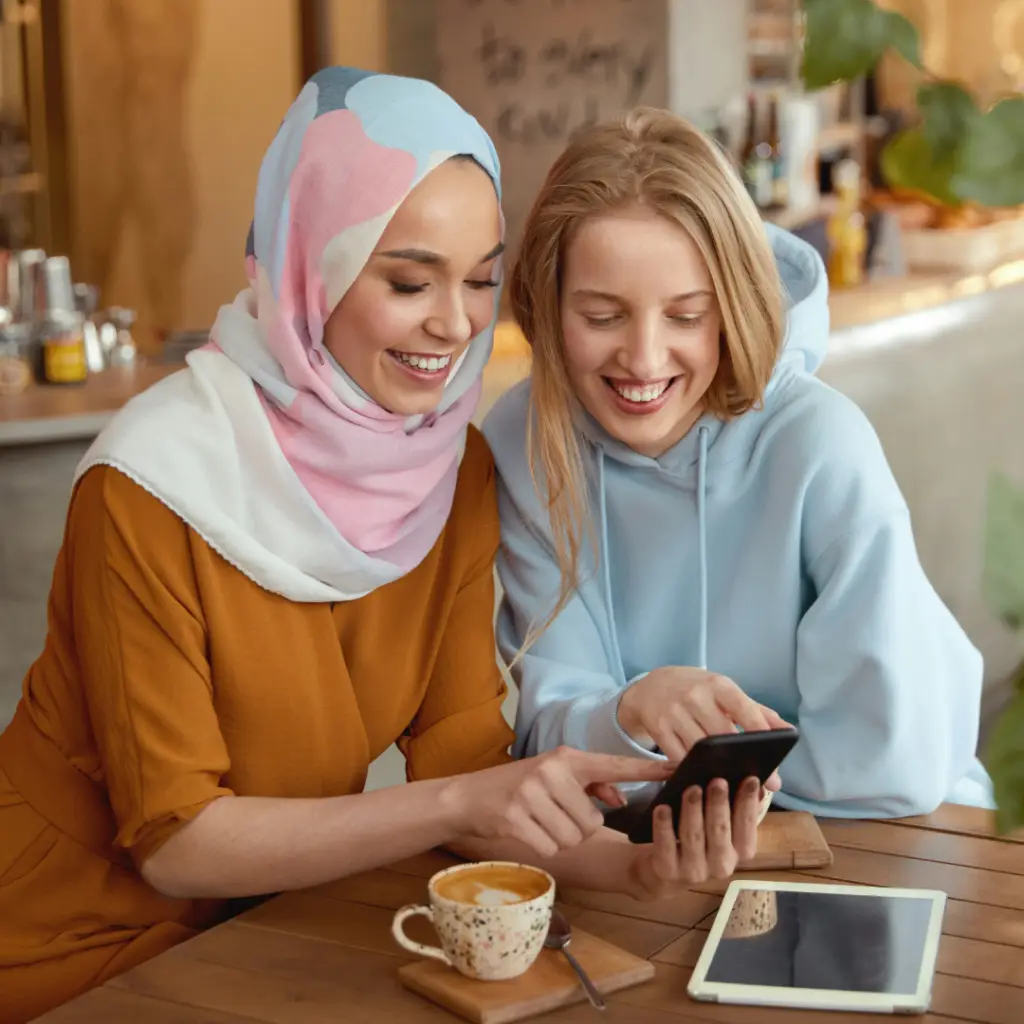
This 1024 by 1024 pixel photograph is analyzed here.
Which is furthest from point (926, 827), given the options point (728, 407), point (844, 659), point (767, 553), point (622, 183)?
point (622, 183)

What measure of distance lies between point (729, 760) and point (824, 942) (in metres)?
0.16

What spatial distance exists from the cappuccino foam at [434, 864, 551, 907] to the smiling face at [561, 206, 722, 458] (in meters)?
0.50

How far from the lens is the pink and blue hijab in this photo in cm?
133

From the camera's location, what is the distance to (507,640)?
Answer: 1.60 m

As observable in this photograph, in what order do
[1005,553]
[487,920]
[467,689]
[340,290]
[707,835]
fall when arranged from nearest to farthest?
[1005,553]
[487,920]
[707,835]
[340,290]
[467,689]

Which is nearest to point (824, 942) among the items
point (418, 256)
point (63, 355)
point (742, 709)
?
point (742, 709)

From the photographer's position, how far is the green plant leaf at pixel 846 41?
47 cm

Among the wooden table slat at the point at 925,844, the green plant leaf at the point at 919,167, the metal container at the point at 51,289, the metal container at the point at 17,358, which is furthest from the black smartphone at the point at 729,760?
the metal container at the point at 51,289

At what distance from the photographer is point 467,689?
1.47 metres

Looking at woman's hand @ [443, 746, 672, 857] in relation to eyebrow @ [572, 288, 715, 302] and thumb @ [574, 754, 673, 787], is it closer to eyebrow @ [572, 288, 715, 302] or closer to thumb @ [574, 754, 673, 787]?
thumb @ [574, 754, 673, 787]

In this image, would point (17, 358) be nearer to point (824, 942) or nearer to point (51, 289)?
point (51, 289)

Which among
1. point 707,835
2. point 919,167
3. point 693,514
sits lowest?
point 707,835

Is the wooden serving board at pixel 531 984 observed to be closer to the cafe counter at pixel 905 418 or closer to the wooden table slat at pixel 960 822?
the wooden table slat at pixel 960 822

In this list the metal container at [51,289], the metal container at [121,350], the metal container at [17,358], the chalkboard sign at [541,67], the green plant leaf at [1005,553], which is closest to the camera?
the green plant leaf at [1005,553]
